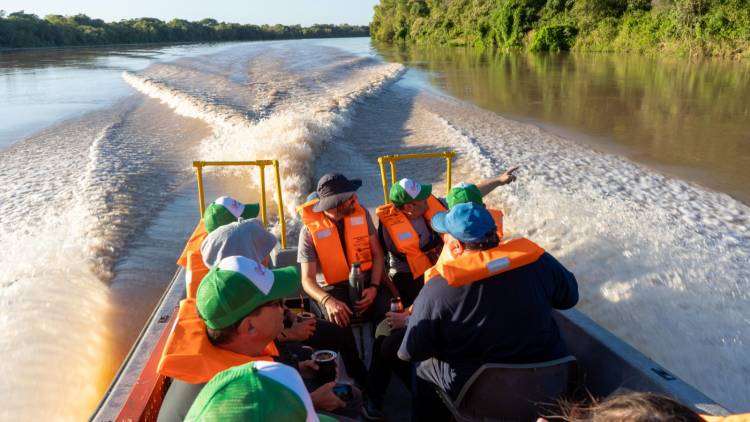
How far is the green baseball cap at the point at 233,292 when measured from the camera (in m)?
1.54

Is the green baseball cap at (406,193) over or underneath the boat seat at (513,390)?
over

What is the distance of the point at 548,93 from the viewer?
539 inches

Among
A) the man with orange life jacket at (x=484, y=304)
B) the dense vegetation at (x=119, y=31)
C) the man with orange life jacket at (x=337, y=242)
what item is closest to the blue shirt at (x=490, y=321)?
the man with orange life jacket at (x=484, y=304)

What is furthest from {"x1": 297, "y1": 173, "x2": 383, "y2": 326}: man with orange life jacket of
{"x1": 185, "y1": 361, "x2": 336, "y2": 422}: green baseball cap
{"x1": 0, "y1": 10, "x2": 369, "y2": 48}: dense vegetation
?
{"x1": 0, "y1": 10, "x2": 369, "y2": 48}: dense vegetation

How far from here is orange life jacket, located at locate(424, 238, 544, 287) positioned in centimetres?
176

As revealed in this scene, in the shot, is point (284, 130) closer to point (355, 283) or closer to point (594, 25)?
point (355, 283)

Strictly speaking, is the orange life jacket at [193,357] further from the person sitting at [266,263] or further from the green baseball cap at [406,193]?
the green baseball cap at [406,193]

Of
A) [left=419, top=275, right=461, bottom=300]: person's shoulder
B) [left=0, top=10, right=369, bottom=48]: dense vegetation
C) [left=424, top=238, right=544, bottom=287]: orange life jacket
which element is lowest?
[left=419, top=275, right=461, bottom=300]: person's shoulder

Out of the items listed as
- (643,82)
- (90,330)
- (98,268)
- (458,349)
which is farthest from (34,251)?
A: (643,82)

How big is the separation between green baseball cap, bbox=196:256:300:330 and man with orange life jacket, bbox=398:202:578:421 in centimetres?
56

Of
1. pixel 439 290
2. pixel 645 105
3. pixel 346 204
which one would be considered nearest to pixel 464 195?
A: pixel 346 204

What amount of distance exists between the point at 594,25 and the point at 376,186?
24.6 m

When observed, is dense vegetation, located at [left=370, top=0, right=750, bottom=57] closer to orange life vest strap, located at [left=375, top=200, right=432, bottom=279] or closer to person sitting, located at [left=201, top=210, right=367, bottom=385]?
orange life vest strap, located at [left=375, top=200, right=432, bottom=279]

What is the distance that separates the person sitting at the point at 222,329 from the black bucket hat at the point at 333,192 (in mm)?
1250
